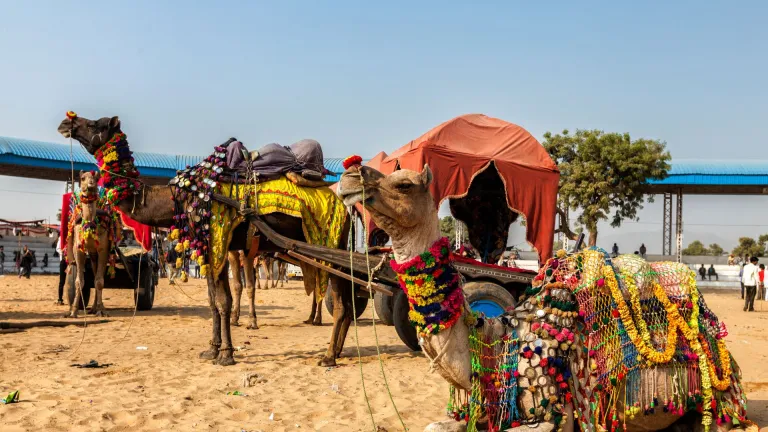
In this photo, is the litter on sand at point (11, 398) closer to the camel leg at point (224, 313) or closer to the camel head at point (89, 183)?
the camel leg at point (224, 313)

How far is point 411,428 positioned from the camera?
5.17m

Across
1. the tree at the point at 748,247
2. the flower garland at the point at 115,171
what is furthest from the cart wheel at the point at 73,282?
the tree at the point at 748,247

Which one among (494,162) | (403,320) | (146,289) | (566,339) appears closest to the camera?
(566,339)

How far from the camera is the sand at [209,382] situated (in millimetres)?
5277

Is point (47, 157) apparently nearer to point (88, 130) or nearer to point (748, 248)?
point (88, 130)

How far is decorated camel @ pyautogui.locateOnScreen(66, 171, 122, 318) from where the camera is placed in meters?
11.6

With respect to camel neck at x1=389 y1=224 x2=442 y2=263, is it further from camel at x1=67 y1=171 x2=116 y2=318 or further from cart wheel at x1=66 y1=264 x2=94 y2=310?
cart wheel at x1=66 y1=264 x2=94 y2=310

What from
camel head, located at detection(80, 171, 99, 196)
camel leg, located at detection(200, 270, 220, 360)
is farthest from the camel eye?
camel head, located at detection(80, 171, 99, 196)

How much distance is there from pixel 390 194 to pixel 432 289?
20.9 inches

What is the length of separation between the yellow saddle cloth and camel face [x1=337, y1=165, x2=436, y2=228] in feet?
12.7

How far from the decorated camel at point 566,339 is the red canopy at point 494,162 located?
13.3 feet

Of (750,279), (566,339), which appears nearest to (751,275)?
(750,279)

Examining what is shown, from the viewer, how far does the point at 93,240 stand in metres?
11.9

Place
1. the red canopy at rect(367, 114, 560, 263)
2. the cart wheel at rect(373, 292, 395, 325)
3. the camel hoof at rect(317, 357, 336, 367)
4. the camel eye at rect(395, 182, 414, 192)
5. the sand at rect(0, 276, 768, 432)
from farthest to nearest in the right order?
the cart wheel at rect(373, 292, 395, 325) → the red canopy at rect(367, 114, 560, 263) → the camel hoof at rect(317, 357, 336, 367) → the sand at rect(0, 276, 768, 432) → the camel eye at rect(395, 182, 414, 192)
